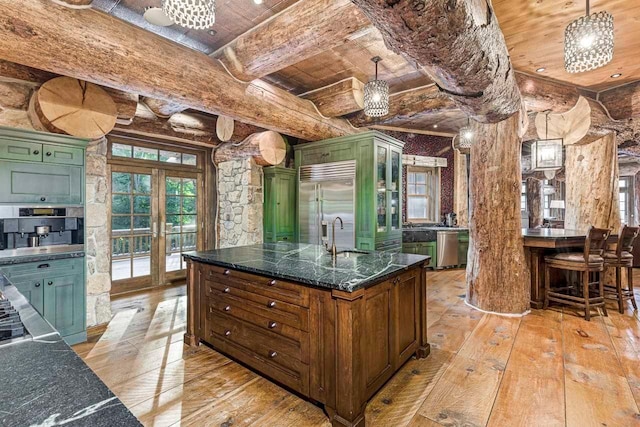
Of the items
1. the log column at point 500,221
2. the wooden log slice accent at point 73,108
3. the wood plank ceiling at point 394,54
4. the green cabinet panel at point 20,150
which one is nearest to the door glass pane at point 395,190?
the wood plank ceiling at point 394,54

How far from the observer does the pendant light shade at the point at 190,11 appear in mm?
1676

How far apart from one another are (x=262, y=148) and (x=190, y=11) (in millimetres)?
2826

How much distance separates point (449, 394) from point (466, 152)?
19.9 ft

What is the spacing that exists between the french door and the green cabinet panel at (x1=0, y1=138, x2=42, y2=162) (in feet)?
5.77

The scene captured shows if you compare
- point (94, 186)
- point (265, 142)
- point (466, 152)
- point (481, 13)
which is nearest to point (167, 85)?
point (94, 186)

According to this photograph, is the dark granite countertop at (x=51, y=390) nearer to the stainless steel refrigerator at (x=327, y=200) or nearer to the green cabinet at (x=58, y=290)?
the green cabinet at (x=58, y=290)

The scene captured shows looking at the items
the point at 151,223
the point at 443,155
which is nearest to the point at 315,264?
the point at 151,223

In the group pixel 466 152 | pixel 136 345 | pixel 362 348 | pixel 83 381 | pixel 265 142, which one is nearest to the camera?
pixel 83 381

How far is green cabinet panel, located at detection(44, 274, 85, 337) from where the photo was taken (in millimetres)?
2814

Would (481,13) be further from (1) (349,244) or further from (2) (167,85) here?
(1) (349,244)

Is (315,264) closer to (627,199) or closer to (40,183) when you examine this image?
(40,183)

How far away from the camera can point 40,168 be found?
281 centimetres

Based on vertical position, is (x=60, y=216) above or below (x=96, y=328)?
above

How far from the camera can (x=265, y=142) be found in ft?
14.8
